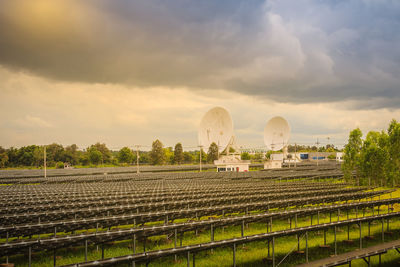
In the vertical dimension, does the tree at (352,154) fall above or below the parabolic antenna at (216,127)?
below

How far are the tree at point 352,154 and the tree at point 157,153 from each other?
9139cm

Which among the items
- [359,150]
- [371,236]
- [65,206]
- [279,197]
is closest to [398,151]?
[359,150]

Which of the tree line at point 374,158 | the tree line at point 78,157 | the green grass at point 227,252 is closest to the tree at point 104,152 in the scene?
the tree line at point 78,157

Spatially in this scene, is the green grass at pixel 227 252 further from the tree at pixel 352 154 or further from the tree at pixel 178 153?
the tree at pixel 178 153

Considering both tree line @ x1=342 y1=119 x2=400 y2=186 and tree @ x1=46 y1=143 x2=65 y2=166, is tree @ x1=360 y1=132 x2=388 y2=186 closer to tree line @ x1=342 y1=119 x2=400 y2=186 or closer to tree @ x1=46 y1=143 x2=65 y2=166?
tree line @ x1=342 y1=119 x2=400 y2=186

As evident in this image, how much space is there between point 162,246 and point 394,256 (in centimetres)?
1031

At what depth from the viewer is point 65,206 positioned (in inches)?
725

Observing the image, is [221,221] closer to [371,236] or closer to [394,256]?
[394,256]

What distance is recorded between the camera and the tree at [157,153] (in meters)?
128

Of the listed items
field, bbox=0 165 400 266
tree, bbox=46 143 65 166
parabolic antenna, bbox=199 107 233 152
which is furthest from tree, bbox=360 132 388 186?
tree, bbox=46 143 65 166

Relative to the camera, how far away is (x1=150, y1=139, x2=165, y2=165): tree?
5044 inches

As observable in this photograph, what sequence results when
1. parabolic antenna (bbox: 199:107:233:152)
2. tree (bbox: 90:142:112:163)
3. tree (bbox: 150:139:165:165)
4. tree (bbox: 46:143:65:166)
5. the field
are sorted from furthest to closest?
tree (bbox: 90:142:112:163), tree (bbox: 150:139:165:165), tree (bbox: 46:143:65:166), parabolic antenna (bbox: 199:107:233:152), the field

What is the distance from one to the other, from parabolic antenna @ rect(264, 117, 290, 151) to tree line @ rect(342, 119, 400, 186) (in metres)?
54.8

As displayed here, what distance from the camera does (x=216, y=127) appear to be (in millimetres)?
79375
